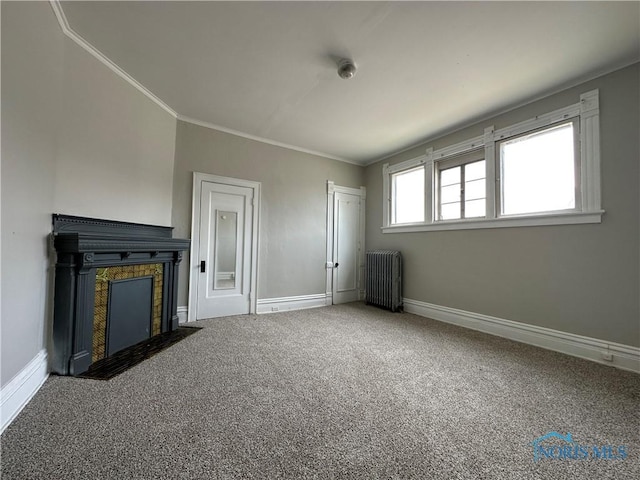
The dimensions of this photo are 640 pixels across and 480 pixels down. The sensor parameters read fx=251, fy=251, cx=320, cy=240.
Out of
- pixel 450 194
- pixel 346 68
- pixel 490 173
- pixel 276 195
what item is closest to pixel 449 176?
pixel 450 194

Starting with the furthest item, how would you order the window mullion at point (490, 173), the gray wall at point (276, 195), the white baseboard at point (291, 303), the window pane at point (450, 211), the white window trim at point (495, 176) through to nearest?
1. the white baseboard at point (291, 303)
2. the window pane at point (450, 211)
3. the gray wall at point (276, 195)
4. the window mullion at point (490, 173)
5. the white window trim at point (495, 176)

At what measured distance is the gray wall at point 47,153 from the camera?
4.66 feet

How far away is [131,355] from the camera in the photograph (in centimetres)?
226

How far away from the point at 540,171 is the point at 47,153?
4464 mm

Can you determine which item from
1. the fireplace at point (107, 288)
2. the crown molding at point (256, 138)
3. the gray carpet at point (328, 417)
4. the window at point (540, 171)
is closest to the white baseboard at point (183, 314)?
the fireplace at point (107, 288)

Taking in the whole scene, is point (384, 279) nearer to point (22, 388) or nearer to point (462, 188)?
point (462, 188)

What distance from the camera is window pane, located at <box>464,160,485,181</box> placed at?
10.7 feet

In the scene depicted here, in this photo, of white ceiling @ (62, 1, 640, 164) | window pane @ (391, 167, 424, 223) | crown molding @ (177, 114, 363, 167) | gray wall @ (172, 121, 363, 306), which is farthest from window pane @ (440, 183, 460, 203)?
crown molding @ (177, 114, 363, 167)

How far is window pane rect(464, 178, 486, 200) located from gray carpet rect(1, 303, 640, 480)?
6.07 ft

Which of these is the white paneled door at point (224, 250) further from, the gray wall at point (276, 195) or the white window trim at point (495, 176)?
the white window trim at point (495, 176)

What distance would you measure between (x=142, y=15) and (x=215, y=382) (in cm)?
275

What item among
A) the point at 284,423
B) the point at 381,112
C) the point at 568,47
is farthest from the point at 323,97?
the point at 284,423

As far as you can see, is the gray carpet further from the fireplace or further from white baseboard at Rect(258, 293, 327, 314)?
white baseboard at Rect(258, 293, 327, 314)

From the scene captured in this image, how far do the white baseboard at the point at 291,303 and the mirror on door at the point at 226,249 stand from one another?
0.56 meters
